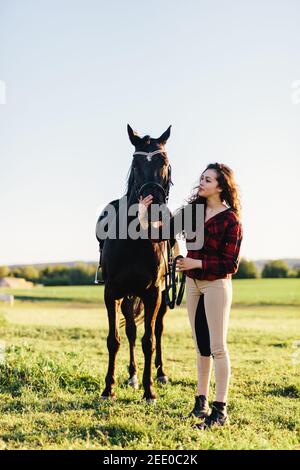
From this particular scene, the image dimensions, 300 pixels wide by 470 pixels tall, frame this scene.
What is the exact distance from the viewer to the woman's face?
4.62 m

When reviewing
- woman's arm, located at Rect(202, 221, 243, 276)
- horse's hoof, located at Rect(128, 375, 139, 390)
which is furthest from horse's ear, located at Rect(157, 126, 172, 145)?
horse's hoof, located at Rect(128, 375, 139, 390)

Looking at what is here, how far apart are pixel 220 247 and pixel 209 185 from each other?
22.7 inches

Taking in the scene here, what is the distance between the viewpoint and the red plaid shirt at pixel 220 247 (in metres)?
4.45

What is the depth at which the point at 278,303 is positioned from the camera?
28.8m

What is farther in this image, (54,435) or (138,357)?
(138,357)

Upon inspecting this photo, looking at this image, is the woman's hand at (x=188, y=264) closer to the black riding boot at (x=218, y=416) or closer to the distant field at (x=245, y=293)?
the black riding boot at (x=218, y=416)

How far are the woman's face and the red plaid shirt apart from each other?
0.21 m

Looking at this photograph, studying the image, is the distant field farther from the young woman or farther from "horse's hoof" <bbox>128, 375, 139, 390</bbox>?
the young woman

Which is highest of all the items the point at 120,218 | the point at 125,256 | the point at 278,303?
the point at 120,218

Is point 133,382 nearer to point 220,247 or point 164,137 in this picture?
point 220,247

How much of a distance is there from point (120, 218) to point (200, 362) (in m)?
1.88
